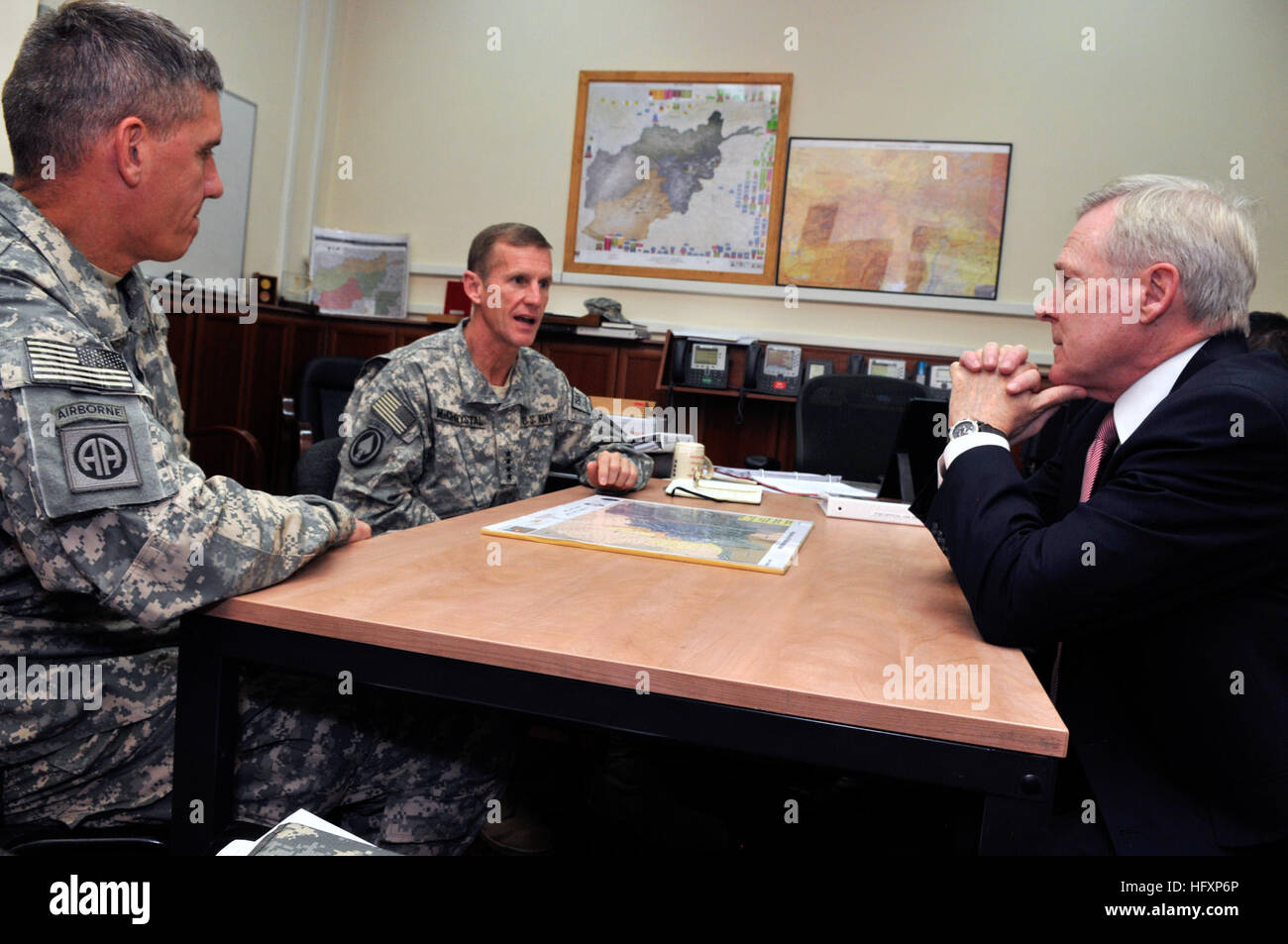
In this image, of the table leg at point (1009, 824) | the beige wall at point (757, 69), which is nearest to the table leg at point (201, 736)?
the table leg at point (1009, 824)

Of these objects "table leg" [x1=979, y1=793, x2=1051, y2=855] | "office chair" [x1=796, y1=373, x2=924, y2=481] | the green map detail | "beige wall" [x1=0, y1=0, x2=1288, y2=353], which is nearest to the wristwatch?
"table leg" [x1=979, y1=793, x2=1051, y2=855]

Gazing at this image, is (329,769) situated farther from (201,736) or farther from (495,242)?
(495,242)

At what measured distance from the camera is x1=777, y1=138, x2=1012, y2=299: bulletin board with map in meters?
4.72

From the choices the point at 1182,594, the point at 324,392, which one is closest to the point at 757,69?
the point at 324,392

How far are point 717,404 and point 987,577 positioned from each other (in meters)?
3.81

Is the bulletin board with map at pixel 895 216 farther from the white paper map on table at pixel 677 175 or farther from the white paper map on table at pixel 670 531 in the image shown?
the white paper map on table at pixel 670 531

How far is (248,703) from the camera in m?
1.17

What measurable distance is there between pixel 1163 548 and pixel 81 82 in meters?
1.36

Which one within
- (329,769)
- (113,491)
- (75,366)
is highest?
(75,366)

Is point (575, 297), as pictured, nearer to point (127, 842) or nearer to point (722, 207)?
point (722, 207)

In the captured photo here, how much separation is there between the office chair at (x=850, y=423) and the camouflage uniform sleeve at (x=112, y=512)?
9.19ft

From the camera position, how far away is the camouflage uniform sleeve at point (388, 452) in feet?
6.35

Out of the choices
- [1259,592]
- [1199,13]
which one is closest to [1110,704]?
[1259,592]

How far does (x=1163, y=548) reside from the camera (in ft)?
3.22
